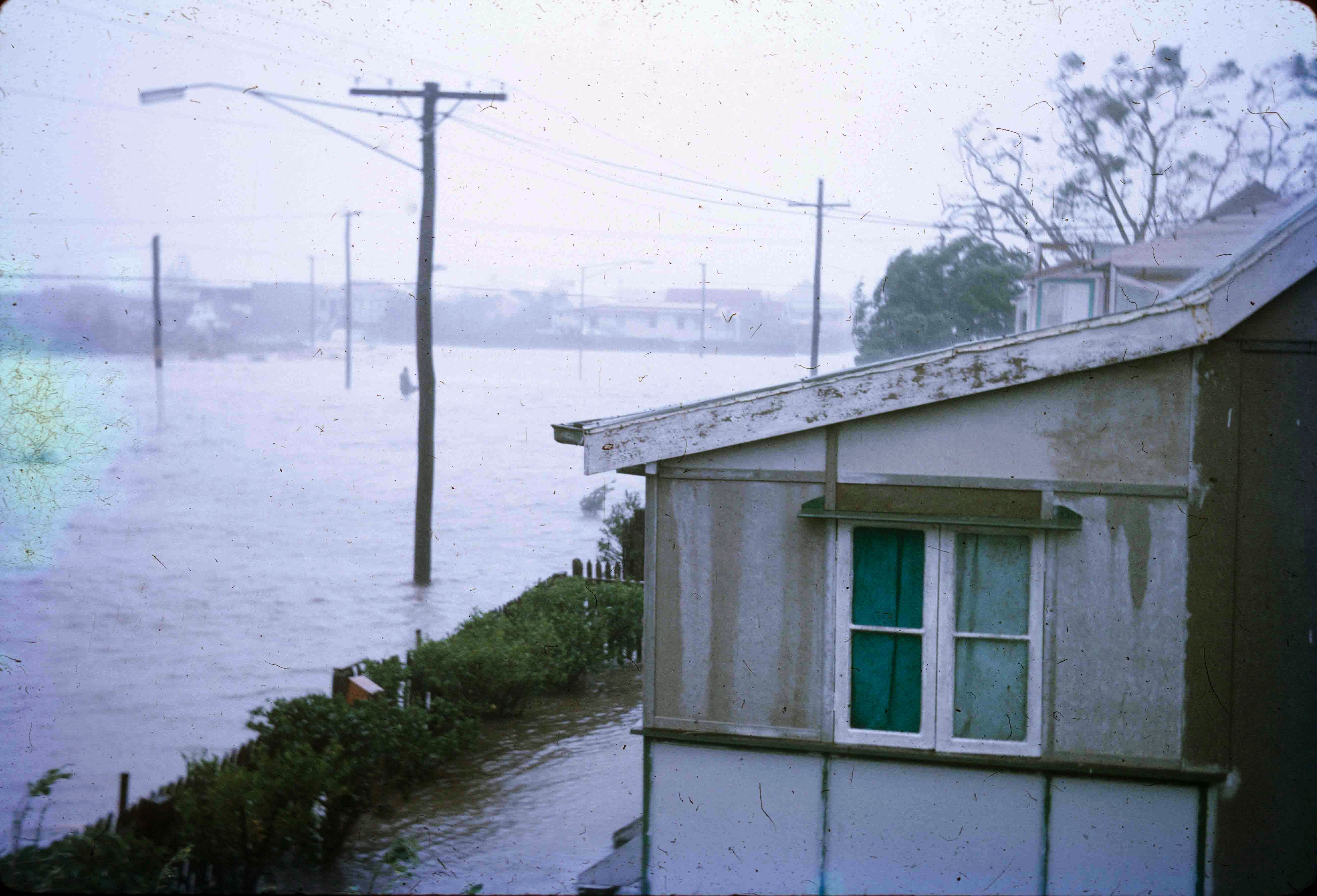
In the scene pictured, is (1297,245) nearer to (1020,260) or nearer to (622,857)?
(622,857)

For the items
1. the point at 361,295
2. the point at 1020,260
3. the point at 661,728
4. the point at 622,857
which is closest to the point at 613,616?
the point at 622,857

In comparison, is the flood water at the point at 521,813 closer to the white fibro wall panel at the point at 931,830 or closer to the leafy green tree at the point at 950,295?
the white fibro wall panel at the point at 931,830

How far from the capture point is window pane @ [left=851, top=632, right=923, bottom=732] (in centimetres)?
598

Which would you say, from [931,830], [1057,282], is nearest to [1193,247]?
[1057,282]

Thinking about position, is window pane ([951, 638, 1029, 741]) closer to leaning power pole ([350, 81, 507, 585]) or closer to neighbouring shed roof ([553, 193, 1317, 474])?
neighbouring shed roof ([553, 193, 1317, 474])

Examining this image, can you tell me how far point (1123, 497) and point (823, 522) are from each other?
1707mm

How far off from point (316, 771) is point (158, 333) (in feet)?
101

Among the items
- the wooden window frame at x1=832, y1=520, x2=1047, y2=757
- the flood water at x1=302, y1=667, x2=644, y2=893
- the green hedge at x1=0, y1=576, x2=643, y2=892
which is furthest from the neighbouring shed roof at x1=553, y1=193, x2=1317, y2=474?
the green hedge at x1=0, y1=576, x2=643, y2=892

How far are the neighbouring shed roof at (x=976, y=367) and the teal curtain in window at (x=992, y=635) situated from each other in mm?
963

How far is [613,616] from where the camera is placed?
15.8 m

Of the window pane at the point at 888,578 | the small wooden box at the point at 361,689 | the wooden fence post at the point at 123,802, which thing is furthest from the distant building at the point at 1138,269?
the wooden fence post at the point at 123,802

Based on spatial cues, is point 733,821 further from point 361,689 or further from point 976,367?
point 361,689

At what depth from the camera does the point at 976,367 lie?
18.8 feet

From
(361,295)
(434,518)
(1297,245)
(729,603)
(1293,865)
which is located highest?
(361,295)
